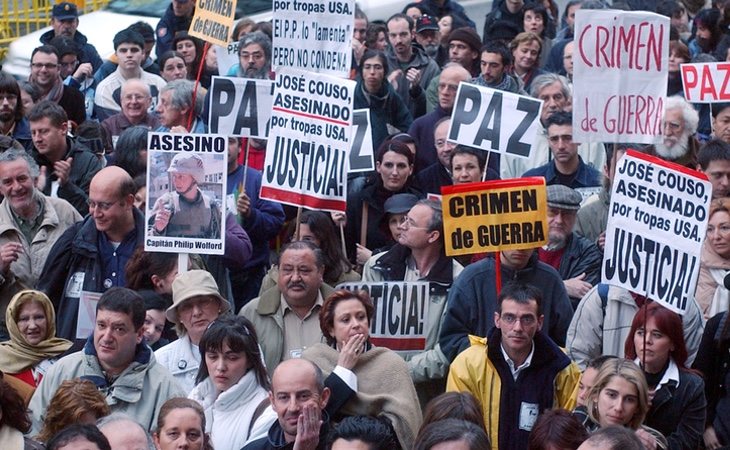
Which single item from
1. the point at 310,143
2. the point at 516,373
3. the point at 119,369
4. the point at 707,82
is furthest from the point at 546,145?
the point at 119,369

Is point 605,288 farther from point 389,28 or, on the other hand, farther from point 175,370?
point 389,28

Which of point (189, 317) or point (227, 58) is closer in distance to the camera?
point (189, 317)

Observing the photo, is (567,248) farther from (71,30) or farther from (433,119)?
(71,30)

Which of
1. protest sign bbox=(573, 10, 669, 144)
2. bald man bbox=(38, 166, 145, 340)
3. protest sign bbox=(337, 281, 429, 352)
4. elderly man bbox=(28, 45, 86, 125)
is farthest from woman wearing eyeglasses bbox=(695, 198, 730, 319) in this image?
elderly man bbox=(28, 45, 86, 125)

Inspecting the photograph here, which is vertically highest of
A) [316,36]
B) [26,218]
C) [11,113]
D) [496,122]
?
[316,36]

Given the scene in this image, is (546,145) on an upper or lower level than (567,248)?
upper

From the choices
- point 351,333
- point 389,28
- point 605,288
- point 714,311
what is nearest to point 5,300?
point 351,333

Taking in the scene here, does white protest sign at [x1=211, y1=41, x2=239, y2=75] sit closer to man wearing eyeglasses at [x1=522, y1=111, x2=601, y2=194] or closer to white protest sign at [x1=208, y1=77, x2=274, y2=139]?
white protest sign at [x1=208, y1=77, x2=274, y2=139]

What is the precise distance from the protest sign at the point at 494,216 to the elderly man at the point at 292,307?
76cm

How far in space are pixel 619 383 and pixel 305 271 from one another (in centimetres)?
213

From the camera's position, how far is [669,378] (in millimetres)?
7738

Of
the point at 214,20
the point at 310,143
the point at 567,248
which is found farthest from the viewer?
the point at 214,20

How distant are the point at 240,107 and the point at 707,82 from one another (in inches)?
136

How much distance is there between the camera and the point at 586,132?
9281 millimetres
